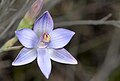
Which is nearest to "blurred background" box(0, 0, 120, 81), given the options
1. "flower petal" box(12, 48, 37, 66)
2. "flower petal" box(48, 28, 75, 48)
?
"flower petal" box(48, 28, 75, 48)

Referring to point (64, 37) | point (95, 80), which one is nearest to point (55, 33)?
point (64, 37)

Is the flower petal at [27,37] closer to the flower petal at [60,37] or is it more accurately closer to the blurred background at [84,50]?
the flower petal at [60,37]

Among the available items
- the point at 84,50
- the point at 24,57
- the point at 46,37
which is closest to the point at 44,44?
the point at 46,37

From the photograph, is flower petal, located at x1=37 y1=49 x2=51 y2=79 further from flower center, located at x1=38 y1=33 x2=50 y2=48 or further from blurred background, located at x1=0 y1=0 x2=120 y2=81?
blurred background, located at x1=0 y1=0 x2=120 y2=81

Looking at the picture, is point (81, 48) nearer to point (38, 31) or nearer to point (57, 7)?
point (57, 7)

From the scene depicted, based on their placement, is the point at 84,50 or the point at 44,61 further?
the point at 84,50

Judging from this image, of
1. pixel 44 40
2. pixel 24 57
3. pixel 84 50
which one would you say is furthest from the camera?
pixel 84 50

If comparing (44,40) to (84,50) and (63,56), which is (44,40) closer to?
(63,56)

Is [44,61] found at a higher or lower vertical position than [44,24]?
lower
